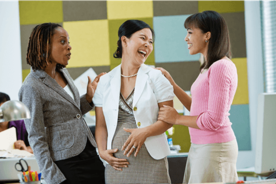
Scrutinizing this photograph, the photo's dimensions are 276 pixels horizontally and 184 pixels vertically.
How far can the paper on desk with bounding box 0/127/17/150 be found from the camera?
2555 millimetres

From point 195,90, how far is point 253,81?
3.25m

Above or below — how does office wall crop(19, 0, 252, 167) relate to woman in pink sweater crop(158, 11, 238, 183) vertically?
above

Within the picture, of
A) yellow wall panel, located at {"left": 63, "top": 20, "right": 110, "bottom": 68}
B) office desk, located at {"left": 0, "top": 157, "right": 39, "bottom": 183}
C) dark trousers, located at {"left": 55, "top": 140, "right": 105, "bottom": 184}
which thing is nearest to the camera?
dark trousers, located at {"left": 55, "top": 140, "right": 105, "bottom": 184}

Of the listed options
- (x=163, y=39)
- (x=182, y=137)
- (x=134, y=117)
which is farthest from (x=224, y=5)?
(x=134, y=117)

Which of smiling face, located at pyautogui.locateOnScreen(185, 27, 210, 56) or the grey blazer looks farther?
smiling face, located at pyautogui.locateOnScreen(185, 27, 210, 56)

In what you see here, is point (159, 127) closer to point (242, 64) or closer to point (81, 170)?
point (81, 170)

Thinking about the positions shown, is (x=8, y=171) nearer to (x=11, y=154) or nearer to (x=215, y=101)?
(x=11, y=154)

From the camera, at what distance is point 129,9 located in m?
4.49

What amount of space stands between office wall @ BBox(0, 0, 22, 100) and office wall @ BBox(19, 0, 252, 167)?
203 millimetres

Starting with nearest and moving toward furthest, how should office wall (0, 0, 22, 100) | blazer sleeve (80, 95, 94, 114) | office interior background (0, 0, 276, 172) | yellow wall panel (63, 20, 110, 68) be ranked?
blazer sleeve (80, 95, 94, 114) → office interior background (0, 0, 276, 172) → yellow wall panel (63, 20, 110, 68) → office wall (0, 0, 22, 100)

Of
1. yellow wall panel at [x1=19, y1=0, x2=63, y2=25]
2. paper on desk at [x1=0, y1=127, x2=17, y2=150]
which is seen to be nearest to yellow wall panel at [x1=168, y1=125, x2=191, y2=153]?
paper on desk at [x1=0, y1=127, x2=17, y2=150]

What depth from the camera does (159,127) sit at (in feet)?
4.65

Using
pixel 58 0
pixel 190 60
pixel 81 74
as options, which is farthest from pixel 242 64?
pixel 58 0

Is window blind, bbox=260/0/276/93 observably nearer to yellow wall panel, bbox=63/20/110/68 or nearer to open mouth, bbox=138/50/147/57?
yellow wall panel, bbox=63/20/110/68
